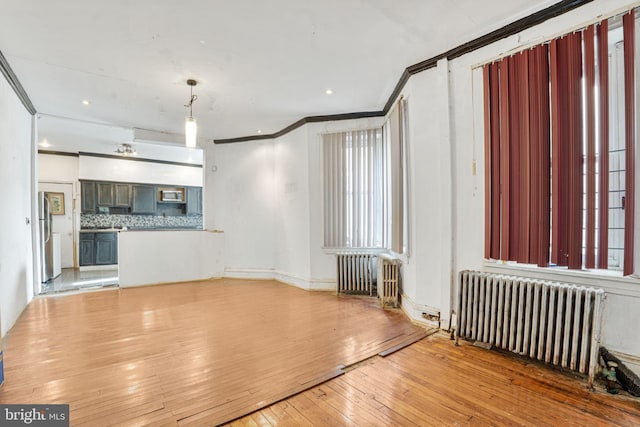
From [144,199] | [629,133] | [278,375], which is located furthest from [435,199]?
[144,199]

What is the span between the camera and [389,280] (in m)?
4.27

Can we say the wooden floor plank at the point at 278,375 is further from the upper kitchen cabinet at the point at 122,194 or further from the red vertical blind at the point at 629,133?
the upper kitchen cabinet at the point at 122,194

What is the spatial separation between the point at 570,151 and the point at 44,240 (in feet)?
26.1

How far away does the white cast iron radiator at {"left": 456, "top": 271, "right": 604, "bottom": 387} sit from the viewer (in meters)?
2.21

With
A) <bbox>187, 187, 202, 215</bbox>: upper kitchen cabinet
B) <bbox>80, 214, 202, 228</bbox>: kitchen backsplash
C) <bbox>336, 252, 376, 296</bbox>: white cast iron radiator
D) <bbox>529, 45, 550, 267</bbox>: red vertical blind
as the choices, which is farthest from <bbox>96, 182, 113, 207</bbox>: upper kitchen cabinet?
<bbox>529, 45, 550, 267</bbox>: red vertical blind

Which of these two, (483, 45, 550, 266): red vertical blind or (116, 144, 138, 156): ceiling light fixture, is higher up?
(116, 144, 138, 156): ceiling light fixture

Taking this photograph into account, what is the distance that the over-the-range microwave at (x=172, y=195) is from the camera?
8.73 m

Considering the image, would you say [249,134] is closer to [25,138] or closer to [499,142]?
[25,138]

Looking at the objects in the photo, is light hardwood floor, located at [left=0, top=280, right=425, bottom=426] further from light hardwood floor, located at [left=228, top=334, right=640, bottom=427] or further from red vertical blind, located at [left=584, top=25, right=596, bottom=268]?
red vertical blind, located at [left=584, top=25, right=596, bottom=268]

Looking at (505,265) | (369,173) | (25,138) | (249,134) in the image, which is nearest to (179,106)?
(249,134)

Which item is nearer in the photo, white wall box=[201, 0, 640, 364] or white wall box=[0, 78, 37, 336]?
white wall box=[201, 0, 640, 364]
